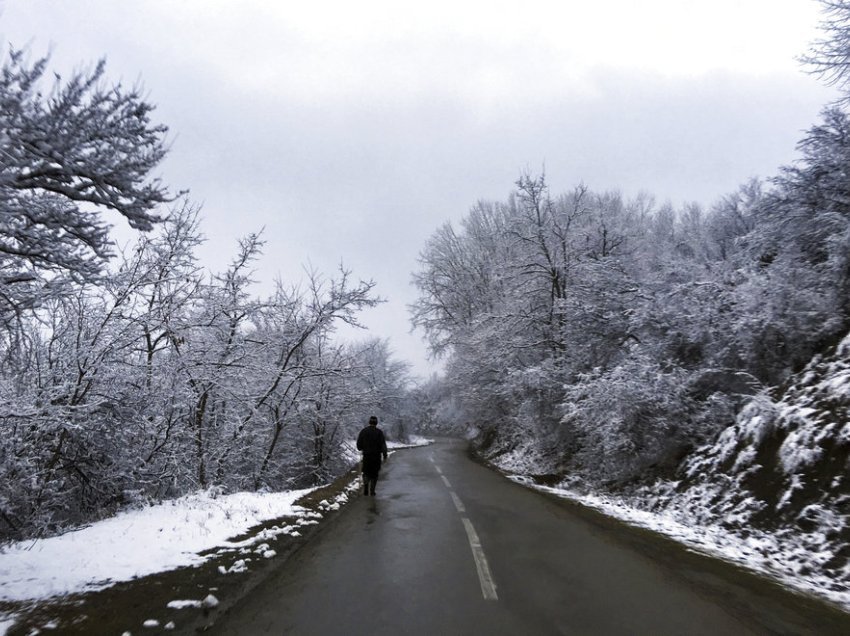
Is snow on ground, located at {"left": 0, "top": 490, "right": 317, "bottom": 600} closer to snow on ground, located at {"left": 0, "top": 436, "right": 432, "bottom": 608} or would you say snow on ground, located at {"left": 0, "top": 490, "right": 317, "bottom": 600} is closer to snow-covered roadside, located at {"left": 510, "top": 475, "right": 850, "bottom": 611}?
snow on ground, located at {"left": 0, "top": 436, "right": 432, "bottom": 608}

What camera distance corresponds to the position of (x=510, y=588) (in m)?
4.97

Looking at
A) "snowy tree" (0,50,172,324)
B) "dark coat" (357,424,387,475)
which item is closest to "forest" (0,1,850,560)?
"snowy tree" (0,50,172,324)

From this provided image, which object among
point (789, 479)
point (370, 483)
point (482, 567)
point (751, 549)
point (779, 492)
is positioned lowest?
point (751, 549)

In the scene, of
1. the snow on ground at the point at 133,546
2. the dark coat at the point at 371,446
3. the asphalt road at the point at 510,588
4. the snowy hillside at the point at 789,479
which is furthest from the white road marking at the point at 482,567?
the dark coat at the point at 371,446

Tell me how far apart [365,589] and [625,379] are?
903 cm

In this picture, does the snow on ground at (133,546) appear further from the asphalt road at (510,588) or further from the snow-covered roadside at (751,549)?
the snow-covered roadside at (751,549)

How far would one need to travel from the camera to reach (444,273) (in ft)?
114

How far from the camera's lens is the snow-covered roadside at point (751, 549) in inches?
210

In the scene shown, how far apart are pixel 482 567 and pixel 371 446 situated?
6.30 metres

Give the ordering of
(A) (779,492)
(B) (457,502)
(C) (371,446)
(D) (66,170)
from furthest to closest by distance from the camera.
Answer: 1. (C) (371,446)
2. (B) (457,502)
3. (A) (779,492)
4. (D) (66,170)

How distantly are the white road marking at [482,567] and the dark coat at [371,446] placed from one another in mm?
4064

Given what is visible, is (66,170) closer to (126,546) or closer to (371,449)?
(126,546)

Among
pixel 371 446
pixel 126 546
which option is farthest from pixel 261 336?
pixel 126 546

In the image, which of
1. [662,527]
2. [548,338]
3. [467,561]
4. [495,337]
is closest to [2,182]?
[467,561]
